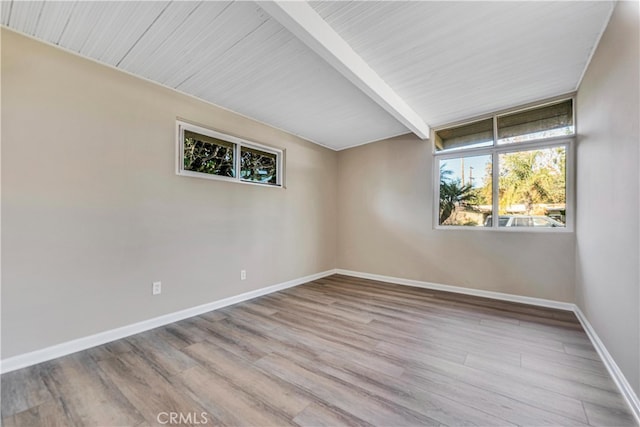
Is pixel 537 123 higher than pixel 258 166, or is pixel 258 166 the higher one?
pixel 537 123

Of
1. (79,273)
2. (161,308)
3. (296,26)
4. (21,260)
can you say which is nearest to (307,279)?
(161,308)

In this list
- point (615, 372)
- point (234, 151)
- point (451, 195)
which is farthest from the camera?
point (451, 195)

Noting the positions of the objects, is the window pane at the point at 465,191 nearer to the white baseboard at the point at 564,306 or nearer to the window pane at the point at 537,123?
the window pane at the point at 537,123

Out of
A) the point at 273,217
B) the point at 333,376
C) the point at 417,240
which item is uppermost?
the point at 273,217

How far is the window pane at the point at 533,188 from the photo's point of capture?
3250mm

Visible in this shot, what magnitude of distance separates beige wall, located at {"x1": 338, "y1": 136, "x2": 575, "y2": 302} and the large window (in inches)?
7.4

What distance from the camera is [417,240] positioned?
4.29m

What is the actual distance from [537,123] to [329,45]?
10.2 ft

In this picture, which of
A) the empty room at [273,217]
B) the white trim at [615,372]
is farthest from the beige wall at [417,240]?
the white trim at [615,372]

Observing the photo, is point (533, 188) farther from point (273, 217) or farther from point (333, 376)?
point (273, 217)

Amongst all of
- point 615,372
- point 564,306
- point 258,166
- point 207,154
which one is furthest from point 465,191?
point 207,154

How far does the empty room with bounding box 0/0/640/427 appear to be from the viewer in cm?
166

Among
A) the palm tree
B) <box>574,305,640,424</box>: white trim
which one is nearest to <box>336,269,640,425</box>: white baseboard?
<box>574,305,640,424</box>: white trim

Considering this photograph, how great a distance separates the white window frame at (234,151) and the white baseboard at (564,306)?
2.43 m
